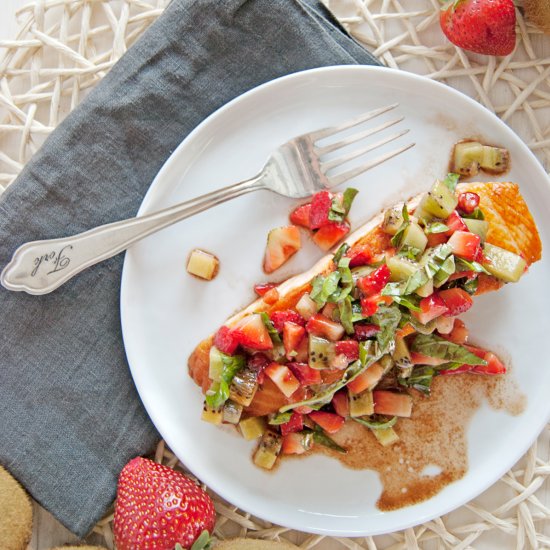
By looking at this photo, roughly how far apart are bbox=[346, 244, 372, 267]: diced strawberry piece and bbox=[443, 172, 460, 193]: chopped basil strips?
49 centimetres

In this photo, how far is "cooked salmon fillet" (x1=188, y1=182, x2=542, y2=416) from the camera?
122 inches

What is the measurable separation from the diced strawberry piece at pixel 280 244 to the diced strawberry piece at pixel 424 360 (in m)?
0.77

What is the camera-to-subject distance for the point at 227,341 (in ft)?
10.0

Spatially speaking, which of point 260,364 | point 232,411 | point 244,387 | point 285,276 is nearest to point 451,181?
A: point 285,276

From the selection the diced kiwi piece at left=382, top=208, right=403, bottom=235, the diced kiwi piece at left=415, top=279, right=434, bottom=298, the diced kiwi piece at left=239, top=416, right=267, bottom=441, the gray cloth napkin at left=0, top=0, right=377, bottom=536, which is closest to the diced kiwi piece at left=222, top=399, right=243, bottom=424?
the diced kiwi piece at left=239, top=416, right=267, bottom=441

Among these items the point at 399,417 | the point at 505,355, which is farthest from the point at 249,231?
the point at 505,355

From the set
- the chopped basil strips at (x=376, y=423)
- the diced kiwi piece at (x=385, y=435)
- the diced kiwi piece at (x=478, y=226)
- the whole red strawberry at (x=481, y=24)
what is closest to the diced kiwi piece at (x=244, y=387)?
the chopped basil strips at (x=376, y=423)

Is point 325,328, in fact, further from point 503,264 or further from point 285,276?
point 503,264

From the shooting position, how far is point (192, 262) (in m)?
3.25

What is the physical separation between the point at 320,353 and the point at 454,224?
32.7 inches

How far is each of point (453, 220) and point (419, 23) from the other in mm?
1133

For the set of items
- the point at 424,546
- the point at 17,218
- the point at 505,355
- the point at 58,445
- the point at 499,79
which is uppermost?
the point at 17,218

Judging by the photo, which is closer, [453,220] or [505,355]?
[453,220]

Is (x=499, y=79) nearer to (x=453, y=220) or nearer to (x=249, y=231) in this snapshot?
(x=453, y=220)
